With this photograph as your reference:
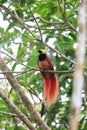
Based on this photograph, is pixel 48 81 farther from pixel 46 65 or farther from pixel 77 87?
pixel 77 87

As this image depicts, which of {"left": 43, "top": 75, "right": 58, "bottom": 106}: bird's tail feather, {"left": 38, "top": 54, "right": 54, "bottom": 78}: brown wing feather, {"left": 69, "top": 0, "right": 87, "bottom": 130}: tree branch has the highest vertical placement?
{"left": 38, "top": 54, "right": 54, "bottom": 78}: brown wing feather

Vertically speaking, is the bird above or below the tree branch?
above

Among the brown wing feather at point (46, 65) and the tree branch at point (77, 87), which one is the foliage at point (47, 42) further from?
the tree branch at point (77, 87)

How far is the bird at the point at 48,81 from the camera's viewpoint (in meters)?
2.10

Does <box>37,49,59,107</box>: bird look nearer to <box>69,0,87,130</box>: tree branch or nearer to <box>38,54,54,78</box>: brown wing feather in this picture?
<box>38,54,54,78</box>: brown wing feather

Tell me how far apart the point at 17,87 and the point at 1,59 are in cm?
20

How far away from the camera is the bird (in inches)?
82.8

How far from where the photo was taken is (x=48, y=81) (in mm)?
2139

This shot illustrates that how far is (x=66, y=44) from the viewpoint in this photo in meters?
2.32

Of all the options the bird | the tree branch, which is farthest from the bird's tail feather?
the tree branch

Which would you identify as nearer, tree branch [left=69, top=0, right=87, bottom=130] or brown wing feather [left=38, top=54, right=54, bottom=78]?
tree branch [left=69, top=0, right=87, bottom=130]

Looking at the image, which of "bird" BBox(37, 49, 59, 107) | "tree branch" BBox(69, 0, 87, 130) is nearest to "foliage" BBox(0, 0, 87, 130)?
"bird" BBox(37, 49, 59, 107)

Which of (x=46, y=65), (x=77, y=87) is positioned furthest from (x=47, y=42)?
(x=77, y=87)

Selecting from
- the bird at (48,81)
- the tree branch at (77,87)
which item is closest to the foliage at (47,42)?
the bird at (48,81)
